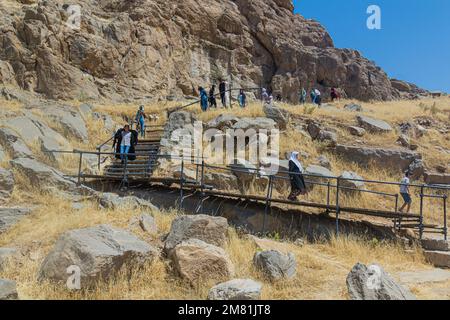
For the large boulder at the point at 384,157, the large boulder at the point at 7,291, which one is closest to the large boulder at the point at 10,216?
the large boulder at the point at 7,291

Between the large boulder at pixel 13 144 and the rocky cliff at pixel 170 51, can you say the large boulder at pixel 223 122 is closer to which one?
the large boulder at pixel 13 144

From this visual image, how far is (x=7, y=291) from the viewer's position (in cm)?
541

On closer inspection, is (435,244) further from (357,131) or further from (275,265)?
(357,131)

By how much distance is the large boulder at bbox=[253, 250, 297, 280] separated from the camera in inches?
278

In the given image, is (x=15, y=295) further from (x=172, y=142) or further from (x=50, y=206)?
(x=172, y=142)

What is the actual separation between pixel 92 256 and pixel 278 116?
13.5 metres

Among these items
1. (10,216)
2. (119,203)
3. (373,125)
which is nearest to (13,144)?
(10,216)

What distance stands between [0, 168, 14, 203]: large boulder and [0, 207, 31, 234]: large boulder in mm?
811

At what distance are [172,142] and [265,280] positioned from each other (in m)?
9.97

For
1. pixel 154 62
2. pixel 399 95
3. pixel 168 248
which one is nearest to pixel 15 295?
pixel 168 248

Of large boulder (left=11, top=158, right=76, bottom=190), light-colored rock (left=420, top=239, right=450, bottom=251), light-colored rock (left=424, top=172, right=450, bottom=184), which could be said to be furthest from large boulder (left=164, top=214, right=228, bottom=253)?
light-colored rock (left=424, top=172, right=450, bottom=184)

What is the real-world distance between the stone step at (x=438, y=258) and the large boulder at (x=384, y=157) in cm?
717

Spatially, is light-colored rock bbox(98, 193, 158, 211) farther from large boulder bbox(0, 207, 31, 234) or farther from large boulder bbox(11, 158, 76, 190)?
large boulder bbox(0, 207, 31, 234)

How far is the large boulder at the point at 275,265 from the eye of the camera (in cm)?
705
